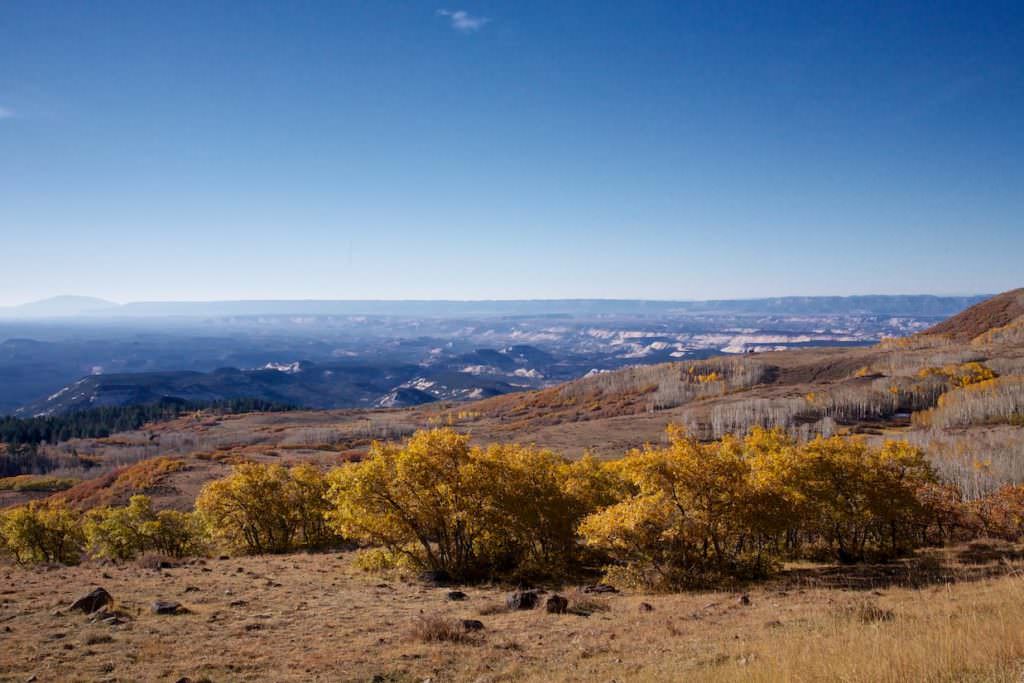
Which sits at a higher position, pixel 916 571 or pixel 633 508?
pixel 633 508

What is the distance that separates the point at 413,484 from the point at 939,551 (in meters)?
38.4

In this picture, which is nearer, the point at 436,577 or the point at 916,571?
the point at 916,571

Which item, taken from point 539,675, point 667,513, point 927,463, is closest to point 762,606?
point 667,513

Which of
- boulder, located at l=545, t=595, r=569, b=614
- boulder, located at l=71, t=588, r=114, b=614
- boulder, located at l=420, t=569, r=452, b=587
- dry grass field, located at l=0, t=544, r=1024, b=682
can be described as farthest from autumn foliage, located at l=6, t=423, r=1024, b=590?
boulder, located at l=71, t=588, r=114, b=614

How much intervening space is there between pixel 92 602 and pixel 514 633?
1716cm

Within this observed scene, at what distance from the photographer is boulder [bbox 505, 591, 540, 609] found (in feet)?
82.9

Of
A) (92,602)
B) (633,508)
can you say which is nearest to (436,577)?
(633,508)

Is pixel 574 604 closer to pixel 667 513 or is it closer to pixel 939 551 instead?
Result: pixel 667 513

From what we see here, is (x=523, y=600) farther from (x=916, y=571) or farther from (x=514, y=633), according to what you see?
(x=916, y=571)

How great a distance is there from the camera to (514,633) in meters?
20.4

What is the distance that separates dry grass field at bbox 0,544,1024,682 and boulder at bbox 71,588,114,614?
416mm

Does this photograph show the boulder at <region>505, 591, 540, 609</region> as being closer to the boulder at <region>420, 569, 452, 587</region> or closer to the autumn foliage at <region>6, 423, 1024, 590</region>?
the autumn foliage at <region>6, 423, 1024, 590</region>

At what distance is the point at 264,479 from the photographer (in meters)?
53.1

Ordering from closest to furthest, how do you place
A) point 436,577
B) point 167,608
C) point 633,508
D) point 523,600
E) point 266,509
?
point 167,608 < point 523,600 < point 633,508 < point 436,577 < point 266,509
